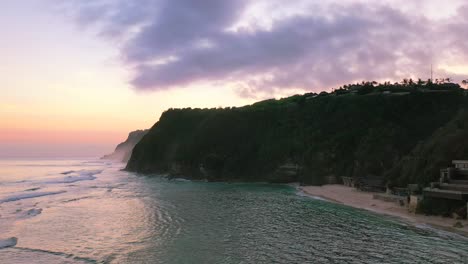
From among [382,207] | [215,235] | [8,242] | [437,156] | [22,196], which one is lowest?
[8,242]

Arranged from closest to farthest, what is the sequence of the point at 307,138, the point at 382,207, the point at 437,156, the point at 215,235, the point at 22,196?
the point at 215,235 → the point at 437,156 → the point at 382,207 → the point at 22,196 → the point at 307,138

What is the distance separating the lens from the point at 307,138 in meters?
80.7

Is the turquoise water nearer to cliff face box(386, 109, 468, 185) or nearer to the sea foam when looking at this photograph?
the sea foam

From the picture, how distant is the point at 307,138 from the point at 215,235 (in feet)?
186

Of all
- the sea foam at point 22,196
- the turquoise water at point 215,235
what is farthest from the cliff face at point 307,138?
the sea foam at point 22,196

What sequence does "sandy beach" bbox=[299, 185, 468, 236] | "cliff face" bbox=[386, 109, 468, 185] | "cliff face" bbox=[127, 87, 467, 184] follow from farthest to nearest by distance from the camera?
"cliff face" bbox=[127, 87, 467, 184]
"cliff face" bbox=[386, 109, 468, 185]
"sandy beach" bbox=[299, 185, 468, 236]

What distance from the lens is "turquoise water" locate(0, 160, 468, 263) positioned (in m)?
21.5

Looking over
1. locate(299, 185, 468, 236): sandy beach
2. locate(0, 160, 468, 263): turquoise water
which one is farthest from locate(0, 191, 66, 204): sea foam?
locate(299, 185, 468, 236): sandy beach

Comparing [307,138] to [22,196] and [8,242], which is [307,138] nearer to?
[22,196]

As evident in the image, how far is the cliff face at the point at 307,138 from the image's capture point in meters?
66.7

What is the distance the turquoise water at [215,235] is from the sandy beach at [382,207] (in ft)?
5.18

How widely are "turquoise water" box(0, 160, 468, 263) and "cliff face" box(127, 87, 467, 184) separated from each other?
1862cm

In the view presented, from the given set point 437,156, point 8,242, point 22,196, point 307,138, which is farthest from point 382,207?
point 22,196

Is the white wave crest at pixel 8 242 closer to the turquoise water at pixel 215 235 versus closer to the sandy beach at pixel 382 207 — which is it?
the turquoise water at pixel 215 235
